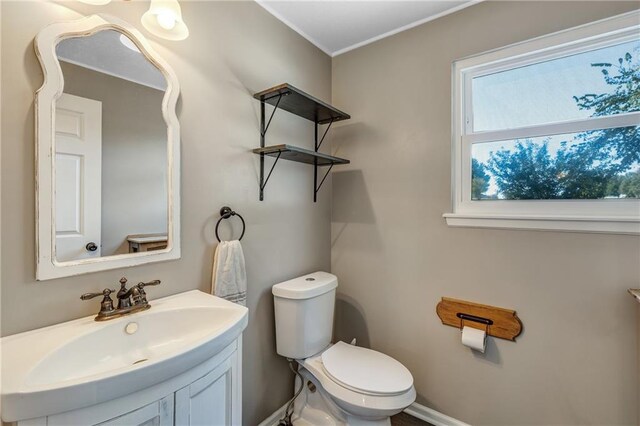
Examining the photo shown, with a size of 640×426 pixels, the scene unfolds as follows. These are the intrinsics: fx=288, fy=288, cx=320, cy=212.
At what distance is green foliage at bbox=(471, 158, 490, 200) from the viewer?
164cm

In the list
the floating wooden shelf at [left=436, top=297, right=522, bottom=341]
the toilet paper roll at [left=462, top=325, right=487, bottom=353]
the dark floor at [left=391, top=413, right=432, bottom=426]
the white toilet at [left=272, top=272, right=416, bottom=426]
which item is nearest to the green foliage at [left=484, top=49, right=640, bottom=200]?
the floating wooden shelf at [left=436, top=297, right=522, bottom=341]

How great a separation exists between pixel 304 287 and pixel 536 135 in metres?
1.47

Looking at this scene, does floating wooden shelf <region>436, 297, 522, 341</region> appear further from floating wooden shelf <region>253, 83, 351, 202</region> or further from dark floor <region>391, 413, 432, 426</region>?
floating wooden shelf <region>253, 83, 351, 202</region>

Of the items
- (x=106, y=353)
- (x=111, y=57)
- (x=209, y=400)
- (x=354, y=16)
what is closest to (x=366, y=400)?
(x=209, y=400)

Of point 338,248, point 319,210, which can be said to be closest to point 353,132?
point 319,210

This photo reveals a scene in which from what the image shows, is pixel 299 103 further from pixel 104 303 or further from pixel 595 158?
pixel 595 158

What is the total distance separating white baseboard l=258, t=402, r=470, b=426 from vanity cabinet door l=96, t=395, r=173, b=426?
1.02 meters

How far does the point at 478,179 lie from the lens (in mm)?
1661

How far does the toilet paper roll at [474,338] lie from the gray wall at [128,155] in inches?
63.4

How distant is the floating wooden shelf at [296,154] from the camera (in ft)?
4.85

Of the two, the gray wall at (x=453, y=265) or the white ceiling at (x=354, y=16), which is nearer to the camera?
the gray wall at (x=453, y=265)

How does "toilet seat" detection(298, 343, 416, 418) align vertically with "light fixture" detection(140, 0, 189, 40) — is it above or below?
below

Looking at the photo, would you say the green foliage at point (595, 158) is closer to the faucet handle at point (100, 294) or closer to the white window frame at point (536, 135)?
the white window frame at point (536, 135)

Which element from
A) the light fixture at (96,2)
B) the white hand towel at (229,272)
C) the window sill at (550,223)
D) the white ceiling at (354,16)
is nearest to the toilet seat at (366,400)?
the white hand towel at (229,272)
